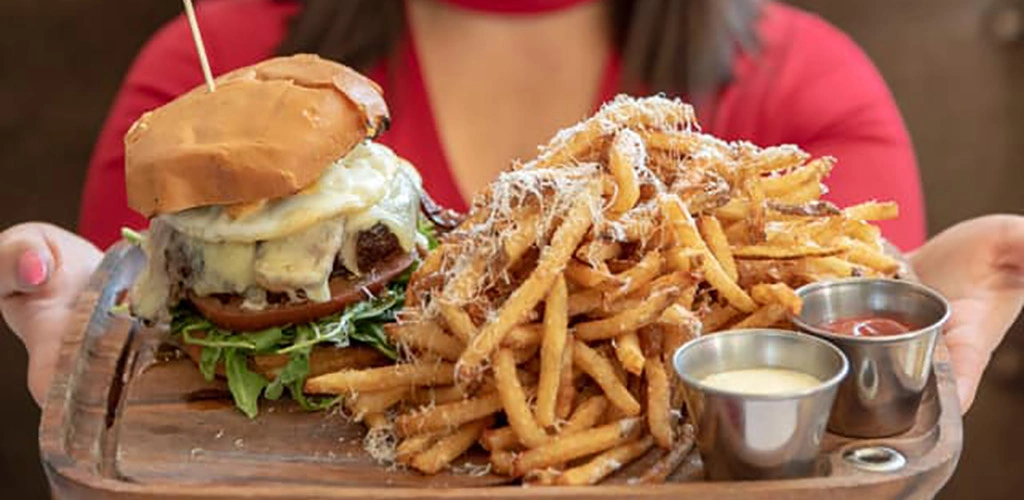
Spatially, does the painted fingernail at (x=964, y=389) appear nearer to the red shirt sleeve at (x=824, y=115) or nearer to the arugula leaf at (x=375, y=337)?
the arugula leaf at (x=375, y=337)

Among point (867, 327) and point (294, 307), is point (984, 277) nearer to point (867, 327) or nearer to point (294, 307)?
point (867, 327)

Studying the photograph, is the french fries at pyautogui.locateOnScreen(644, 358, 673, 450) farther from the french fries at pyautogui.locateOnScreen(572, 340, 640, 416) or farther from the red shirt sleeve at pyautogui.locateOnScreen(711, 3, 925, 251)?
the red shirt sleeve at pyautogui.locateOnScreen(711, 3, 925, 251)

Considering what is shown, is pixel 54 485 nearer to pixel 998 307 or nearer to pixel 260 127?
pixel 260 127

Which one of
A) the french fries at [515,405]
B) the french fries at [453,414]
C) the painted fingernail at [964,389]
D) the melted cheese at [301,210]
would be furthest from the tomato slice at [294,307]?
the painted fingernail at [964,389]

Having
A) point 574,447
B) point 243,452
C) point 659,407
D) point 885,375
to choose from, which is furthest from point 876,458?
point 243,452

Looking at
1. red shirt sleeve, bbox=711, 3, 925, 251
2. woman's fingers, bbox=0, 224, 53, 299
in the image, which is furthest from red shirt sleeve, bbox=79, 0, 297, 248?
red shirt sleeve, bbox=711, 3, 925, 251
